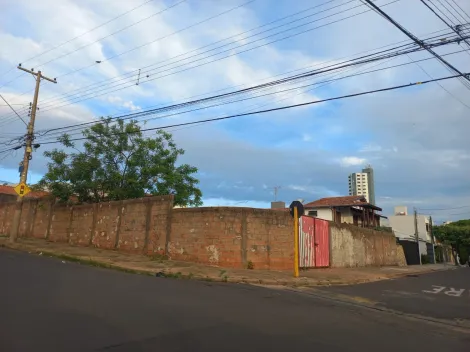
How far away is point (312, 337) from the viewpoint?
20.2 ft

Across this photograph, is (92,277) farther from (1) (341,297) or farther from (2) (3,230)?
(2) (3,230)

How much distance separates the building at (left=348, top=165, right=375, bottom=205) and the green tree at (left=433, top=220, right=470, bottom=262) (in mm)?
12266

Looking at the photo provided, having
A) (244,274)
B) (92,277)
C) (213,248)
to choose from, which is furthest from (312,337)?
(213,248)

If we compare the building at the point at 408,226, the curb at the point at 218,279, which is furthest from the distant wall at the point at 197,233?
the building at the point at 408,226

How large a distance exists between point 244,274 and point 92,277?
17.5 ft

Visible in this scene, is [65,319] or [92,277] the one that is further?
[92,277]

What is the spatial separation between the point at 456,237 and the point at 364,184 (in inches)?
693

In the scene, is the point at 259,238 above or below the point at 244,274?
above

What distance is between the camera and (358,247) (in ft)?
85.8

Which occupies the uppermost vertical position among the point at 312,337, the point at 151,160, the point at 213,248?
the point at 151,160

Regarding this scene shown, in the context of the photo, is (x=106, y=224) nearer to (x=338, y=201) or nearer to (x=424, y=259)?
(x=338, y=201)

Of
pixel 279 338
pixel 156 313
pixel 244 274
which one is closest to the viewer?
pixel 279 338

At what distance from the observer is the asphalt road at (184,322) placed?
5383 mm

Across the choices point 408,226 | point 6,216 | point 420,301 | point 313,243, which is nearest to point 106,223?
point 313,243
